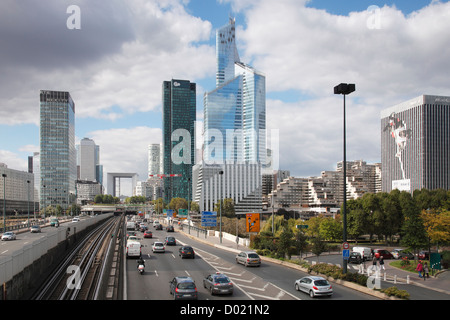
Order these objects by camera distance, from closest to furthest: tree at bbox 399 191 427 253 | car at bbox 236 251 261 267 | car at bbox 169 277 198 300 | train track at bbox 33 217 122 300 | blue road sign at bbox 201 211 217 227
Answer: car at bbox 169 277 198 300 → train track at bbox 33 217 122 300 → car at bbox 236 251 261 267 → tree at bbox 399 191 427 253 → blue road sign at bbox 201 211 217 227

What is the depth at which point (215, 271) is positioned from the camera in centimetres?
3272

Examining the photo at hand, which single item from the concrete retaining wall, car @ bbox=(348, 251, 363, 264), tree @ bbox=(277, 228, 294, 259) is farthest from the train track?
car @ bbox=(348, 251, 363, 264)

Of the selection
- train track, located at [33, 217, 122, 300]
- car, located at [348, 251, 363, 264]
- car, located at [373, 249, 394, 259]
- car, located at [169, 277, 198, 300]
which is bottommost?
car, located at [373, 249, 394, 259]

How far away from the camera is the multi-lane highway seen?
2320 centimetres

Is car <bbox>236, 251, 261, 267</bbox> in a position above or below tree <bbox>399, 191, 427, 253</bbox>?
below

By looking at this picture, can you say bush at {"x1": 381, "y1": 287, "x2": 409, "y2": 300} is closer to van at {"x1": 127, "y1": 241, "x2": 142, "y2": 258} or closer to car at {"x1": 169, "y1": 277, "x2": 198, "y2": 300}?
car at {"x1": 169, "y1": 277, "x2": 198, "y2": 300}

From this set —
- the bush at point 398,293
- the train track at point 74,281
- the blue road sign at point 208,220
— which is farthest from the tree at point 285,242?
the blue road sign at point 208,220

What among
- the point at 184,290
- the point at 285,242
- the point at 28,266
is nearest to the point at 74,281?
the point at 28,266

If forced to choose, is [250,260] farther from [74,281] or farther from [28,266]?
[28,266]

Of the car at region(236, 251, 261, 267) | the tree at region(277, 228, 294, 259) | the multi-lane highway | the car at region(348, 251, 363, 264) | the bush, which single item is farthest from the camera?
the car at region(348, 251, 363, 264)
